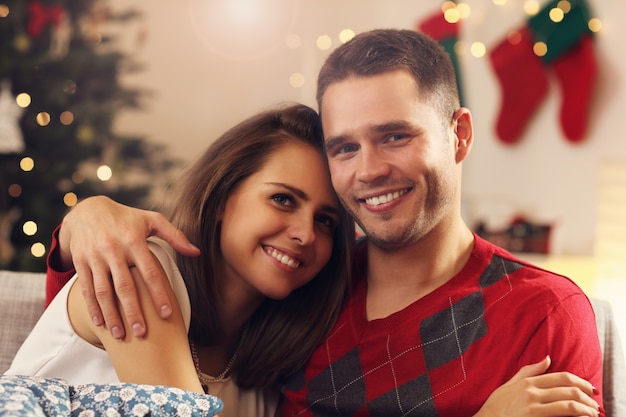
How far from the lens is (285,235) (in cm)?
155

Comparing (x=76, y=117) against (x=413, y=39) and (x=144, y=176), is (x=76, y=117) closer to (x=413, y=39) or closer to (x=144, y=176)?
(x=144, y=176)

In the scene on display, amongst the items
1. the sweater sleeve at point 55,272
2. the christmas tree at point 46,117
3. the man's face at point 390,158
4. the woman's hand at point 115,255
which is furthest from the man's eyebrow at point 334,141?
the christmas tree at point 46,117

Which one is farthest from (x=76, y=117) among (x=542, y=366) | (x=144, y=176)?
(x=542, y=366)

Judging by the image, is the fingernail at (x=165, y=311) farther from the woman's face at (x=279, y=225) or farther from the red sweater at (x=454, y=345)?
the red sweater at (x=454, y=345)

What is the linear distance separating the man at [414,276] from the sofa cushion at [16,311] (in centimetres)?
36

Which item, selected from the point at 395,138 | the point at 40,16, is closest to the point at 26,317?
the point at 395,138

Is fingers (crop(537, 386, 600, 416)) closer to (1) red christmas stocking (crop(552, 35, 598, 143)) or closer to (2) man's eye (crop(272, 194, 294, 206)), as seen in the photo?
(2) man's eye (crop(272, 194, 294, 206))

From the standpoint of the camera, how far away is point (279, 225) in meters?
1.54

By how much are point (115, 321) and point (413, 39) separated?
33.4 inches

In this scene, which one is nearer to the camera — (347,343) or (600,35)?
(347,343)

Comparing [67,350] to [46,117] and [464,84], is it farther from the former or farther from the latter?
[464,84]

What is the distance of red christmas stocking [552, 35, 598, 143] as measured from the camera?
371cm

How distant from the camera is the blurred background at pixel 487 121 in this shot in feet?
11.7

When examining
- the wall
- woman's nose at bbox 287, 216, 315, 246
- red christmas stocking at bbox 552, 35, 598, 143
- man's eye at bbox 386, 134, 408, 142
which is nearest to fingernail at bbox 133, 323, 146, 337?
woman's nose at bbox 287, 216, 315, 246
